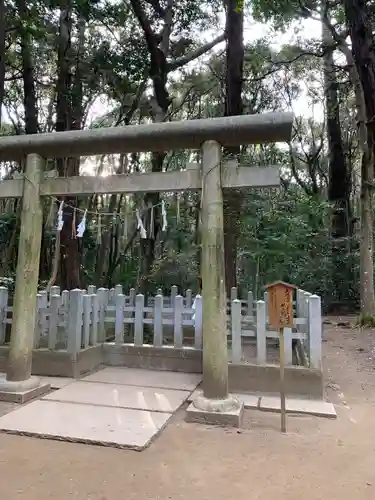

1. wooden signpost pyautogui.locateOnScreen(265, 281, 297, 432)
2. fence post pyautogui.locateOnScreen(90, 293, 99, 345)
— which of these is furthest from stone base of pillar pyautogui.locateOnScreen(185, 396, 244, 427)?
fence post pyautogui.locateOnScreen(90, 293, 99, 345)

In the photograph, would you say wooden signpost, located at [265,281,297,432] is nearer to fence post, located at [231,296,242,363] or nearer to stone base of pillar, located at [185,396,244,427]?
stone base of pillar, located at [185,396,244,427]

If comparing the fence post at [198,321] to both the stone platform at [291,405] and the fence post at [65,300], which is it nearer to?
the stone platform at [291,405]

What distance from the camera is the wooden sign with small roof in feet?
12.3

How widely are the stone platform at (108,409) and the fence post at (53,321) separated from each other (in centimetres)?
59

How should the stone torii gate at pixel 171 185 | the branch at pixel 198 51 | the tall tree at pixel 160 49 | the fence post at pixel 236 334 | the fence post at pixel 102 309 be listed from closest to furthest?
the stone torii gate at pixel 171 185
the fence post at pixel 236 334
the fence post at pixel 102 309
the tall tree at pixel 160 49
the branch at pixel 198 51

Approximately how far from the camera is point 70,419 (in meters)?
3.73

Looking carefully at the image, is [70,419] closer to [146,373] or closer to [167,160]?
[146,373]

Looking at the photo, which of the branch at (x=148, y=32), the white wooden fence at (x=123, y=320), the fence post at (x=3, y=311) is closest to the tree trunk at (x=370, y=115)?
the white wooden fence at (x=123, y=320)

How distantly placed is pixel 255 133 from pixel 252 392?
9.79 feet

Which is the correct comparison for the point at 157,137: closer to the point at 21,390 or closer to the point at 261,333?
the point at 261,333

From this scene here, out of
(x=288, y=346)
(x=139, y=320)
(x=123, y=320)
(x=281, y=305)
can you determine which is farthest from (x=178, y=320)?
(x=281, y=305)

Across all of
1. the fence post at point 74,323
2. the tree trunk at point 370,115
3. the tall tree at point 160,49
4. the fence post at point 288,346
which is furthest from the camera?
the tree trunk at point 370,115

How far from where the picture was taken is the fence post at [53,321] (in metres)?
5.37

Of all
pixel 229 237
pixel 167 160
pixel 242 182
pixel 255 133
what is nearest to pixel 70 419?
pixel 242 182
